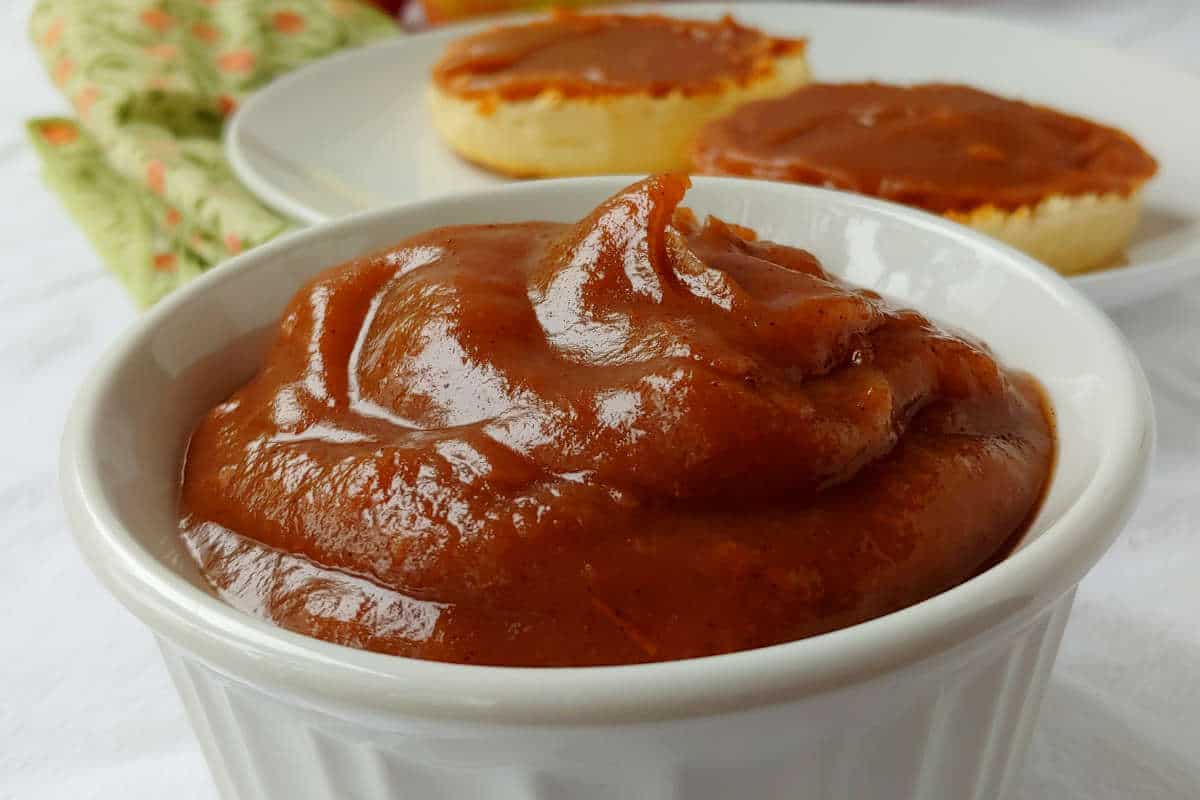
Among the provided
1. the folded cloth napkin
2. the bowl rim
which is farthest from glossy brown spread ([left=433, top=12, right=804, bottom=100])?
the bowl rim

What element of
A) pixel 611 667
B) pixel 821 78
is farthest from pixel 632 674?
pixel 821 78

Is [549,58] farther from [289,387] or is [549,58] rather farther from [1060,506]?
[1060,506]

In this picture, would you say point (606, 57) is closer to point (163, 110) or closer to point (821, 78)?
point (821, 78)

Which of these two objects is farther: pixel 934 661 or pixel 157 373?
pixel 157 373

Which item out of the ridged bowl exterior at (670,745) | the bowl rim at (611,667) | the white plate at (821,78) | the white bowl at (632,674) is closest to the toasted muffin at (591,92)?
the white plate at (821,78)

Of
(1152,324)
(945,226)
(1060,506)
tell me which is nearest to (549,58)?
(1152,324)

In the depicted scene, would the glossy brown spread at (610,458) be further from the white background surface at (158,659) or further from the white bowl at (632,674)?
the white background surface at (158,659)

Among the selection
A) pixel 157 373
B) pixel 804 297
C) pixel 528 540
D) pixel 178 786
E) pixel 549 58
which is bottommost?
pixel 178 786

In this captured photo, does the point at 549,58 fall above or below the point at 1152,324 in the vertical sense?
above
